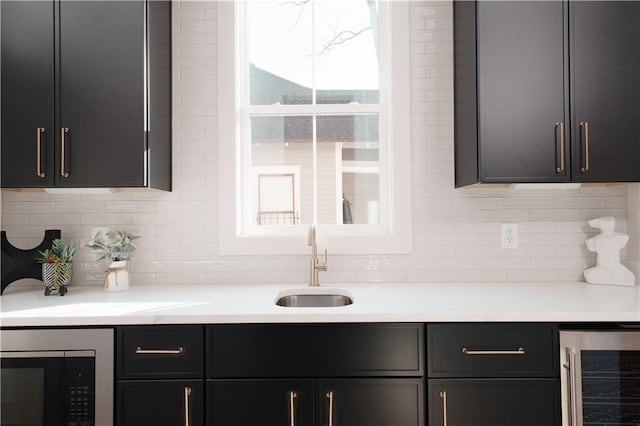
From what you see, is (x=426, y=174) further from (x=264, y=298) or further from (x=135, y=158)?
(x=135, y=158)

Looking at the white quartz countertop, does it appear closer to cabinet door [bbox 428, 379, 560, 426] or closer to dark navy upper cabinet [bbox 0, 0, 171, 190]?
cabinet door [bbox 428, 379, 560, 426]

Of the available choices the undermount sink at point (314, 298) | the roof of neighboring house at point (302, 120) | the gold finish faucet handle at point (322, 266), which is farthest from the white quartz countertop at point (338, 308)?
the roof of neighboring house at point (302, 120)

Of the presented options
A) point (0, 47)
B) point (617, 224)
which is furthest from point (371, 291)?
point (0, 47)

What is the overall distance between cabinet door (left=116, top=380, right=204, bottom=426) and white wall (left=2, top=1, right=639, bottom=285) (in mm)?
735

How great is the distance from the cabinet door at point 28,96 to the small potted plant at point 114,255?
38cm

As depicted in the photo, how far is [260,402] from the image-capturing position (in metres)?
1.54

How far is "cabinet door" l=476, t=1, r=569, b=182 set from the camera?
1.85m

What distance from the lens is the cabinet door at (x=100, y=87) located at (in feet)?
6.11

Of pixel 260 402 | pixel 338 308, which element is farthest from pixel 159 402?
pixel 338 308

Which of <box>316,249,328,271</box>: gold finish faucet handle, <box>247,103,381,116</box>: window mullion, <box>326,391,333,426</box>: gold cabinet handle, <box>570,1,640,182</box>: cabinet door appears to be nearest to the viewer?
<box>326,391,333,426</box>: gold cabinet handle

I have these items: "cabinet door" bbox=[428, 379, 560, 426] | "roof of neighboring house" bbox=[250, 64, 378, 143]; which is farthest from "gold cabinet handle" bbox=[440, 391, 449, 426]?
"roof of neighboring house" bbox=[250, 64, 378, 143]

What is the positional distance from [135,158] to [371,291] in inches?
50.6

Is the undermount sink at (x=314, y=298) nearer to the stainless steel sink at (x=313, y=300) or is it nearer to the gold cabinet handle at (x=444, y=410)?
the stainless steel sink at (x=313, y=300)

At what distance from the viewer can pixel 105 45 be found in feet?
6.11
